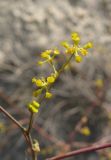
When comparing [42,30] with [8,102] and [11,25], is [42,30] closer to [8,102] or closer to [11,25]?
[11,25]

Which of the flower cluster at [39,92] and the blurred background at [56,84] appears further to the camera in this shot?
the blurred background at [56,84]

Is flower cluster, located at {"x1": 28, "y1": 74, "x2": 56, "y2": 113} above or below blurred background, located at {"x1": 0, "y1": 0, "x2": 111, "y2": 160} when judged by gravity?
above

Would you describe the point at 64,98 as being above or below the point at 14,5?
below

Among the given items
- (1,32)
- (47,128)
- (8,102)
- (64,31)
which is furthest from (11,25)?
(47,128)

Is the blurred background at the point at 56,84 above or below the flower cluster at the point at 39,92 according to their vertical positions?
below

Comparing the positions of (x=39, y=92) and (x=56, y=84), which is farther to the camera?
(x=56, y=84)

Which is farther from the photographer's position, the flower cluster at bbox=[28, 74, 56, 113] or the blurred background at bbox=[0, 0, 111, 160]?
the blurred background at bbox=[0, 0, 111, 160]

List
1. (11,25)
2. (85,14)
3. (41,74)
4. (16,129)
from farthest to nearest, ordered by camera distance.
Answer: (85,14)
(11,25)
(41,74)
(16,129)

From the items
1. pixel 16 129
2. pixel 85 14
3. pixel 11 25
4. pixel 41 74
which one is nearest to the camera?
pixel 16 129
